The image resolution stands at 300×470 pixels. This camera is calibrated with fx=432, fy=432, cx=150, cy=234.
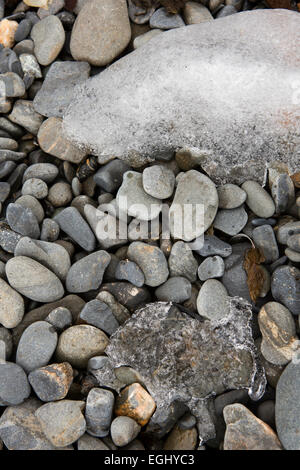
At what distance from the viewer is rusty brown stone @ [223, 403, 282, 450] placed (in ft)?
5.29

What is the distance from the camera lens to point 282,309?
72.7 inches

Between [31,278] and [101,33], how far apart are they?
148 centimetres

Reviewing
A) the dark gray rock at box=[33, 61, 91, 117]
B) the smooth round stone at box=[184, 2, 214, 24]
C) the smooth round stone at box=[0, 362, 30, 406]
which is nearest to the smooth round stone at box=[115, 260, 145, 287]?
the smooth round stone at box=[0, 362, 30, 406]

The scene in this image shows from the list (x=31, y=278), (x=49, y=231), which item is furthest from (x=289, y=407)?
(x=49, y=231)

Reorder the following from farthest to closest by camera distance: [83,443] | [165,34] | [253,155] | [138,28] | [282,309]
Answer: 1. [138,28]
2. [165,34]
3. [253,155]
4. [282,309]
5. [83,443]

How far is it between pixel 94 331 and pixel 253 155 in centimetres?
119

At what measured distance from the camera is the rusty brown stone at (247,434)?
161cm

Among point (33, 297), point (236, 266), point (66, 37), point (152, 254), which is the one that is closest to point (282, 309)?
point (236, 266)

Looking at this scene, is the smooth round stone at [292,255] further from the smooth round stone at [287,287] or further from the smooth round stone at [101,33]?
the smooth round stone at [101,33]

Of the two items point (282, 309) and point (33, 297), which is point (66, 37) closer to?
point (33, 297)

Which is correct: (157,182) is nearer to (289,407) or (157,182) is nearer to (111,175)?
(111,175)

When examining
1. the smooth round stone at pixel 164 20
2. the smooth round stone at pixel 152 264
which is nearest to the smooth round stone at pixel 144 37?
the smooth round stone at pixel 164 20

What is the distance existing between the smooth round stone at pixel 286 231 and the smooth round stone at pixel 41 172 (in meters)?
1.18

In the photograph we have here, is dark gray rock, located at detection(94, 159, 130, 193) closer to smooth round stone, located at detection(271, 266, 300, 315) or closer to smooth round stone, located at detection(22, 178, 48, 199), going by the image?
smooth round stone, located at detection(22, 178, 48, 199)
